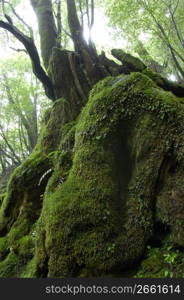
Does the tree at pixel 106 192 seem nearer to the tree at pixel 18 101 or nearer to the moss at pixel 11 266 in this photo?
the moss at pixel 11 266

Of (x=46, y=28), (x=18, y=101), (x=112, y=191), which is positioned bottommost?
(x=112, y=191)

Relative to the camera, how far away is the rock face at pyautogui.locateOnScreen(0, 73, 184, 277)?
4316 mm

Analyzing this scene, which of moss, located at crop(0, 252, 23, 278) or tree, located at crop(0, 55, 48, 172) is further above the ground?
tree, located at crop(0, 55, 48, 172)

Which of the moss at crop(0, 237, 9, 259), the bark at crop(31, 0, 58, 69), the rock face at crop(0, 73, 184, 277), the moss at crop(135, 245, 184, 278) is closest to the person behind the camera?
the moss at crop(135, 245, 184, 278)

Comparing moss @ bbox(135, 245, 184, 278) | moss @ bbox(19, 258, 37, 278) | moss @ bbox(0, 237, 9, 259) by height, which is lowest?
moss @ bbox(135, 245, 184, 278)

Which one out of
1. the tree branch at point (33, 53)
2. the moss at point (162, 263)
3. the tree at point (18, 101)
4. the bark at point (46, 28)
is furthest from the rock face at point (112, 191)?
the tree at point (18, 101)

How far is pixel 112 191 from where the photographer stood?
15.8ft

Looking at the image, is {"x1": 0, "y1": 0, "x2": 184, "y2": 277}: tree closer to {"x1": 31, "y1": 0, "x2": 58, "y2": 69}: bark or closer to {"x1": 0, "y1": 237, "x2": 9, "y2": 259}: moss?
{"x1": 0, "y1": 237, "x2": 9, "y2": 259}: moss

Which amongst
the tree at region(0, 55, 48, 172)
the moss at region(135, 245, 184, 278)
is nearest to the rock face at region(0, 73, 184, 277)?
the moss at region(135, 245, 184, 278)

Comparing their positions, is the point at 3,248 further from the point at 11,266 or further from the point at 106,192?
the point at 106,192

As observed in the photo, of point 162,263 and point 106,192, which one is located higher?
point 106,192

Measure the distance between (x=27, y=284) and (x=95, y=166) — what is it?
2.30 meters

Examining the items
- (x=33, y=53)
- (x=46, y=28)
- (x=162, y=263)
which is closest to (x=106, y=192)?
(x=162, y=263)

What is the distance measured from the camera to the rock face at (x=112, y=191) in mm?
4316
